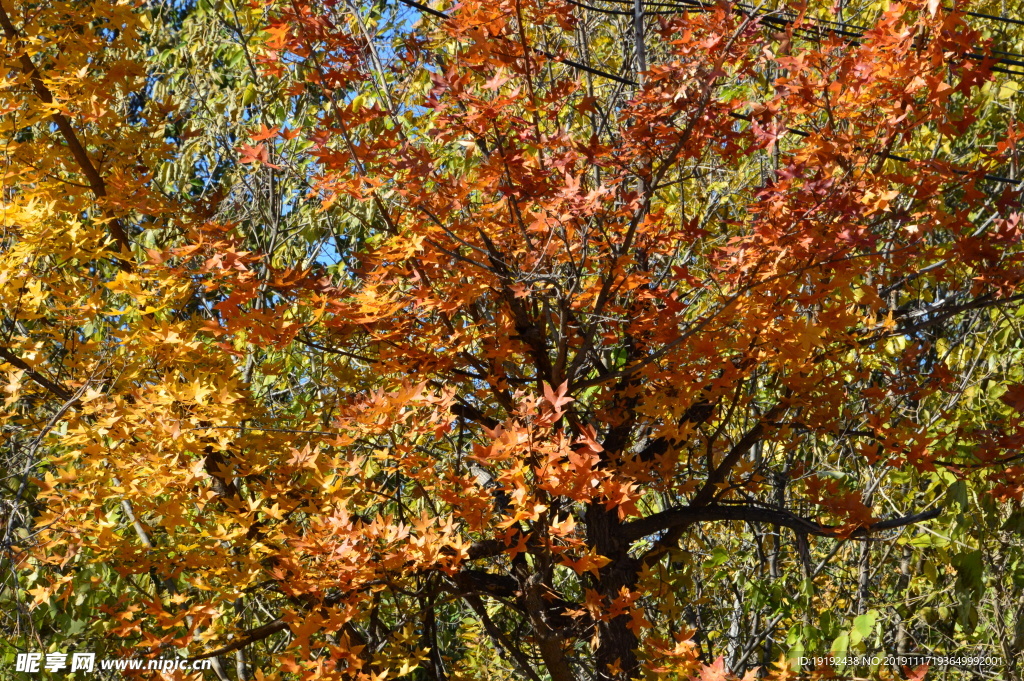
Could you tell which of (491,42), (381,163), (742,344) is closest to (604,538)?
(742,344)

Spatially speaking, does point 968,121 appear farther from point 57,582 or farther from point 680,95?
point 57,582

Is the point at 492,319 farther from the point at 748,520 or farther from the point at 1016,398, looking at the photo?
the point at 1016,398

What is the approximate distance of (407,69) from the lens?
3486mm

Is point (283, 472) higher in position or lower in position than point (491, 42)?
lower

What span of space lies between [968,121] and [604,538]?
188 centimetres

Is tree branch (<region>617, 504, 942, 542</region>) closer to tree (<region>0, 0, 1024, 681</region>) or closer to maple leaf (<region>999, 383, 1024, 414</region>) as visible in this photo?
tree (<region>0, 0, 1024, 681</region>)
